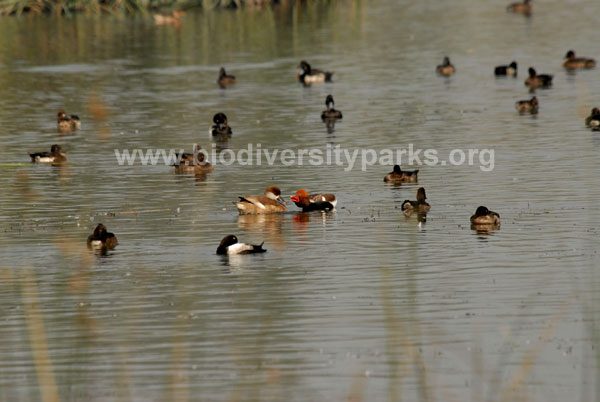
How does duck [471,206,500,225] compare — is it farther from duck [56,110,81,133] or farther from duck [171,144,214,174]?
duck [56,110,81,133]

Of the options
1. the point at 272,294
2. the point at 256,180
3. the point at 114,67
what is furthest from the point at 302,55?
the point at 272,294

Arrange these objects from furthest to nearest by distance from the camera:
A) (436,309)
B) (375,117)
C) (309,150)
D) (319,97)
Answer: (319,97)
(375,117)
(309,150)
(436,309)

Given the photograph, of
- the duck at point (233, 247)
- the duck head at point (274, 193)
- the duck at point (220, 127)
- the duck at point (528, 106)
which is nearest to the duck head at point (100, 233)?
the duck at point (233, 247)

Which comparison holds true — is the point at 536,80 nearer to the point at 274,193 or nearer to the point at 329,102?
the point at 329,102

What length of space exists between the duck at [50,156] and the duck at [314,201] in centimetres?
1098

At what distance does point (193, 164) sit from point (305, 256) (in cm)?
1169

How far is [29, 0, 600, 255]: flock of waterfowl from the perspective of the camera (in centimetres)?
2341

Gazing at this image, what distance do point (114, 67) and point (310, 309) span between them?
155 feet

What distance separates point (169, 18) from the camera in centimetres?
8431

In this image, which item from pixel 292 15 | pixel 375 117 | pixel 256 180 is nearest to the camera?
pixel 256 180

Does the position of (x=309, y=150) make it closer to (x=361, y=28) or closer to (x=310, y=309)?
(x=310, y=309)

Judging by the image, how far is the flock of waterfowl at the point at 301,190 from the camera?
76.8 ft

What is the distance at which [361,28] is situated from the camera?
7850cm

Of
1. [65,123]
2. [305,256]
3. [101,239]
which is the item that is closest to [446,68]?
[65,123]
